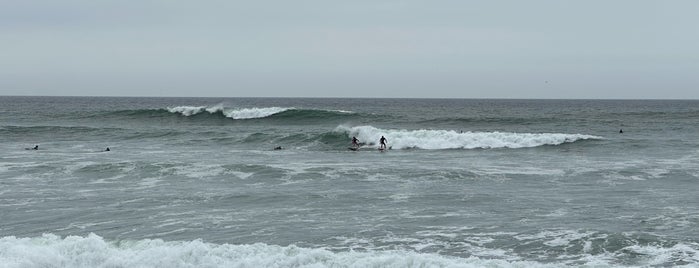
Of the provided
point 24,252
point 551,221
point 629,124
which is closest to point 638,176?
point 551,221

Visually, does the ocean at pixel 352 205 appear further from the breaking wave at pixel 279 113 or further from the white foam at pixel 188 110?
the white foam at pixel 188 110

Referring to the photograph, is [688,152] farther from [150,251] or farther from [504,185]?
[150,251]

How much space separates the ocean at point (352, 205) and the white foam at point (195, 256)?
0.11 ft

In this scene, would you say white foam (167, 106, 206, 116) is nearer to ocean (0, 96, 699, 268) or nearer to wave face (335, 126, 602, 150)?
ocean (0, 96, 699, 268)

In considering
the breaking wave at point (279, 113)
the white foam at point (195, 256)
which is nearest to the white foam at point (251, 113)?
the breaking wave at point (279, 113)

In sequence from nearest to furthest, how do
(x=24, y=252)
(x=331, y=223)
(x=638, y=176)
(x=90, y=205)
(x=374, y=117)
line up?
(x=24, y=252)
(x=331, y=223)
(x=90, y=205)
(x=638, y=176)
(x=374, y=117)

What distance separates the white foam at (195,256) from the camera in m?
→ 13.1

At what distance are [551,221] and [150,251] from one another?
8.58 meters

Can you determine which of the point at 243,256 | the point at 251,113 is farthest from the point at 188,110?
the point at 243,256

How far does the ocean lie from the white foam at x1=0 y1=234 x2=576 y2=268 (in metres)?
0.03

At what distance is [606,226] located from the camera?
16.1 meters

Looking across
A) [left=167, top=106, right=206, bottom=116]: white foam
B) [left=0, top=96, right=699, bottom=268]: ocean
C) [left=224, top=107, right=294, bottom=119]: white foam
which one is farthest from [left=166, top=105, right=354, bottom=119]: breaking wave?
[left=0, top=96, right=699, bottom=268]: ocean

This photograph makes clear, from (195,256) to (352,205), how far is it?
6153 mm

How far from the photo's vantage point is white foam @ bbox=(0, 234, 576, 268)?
1313 cm
